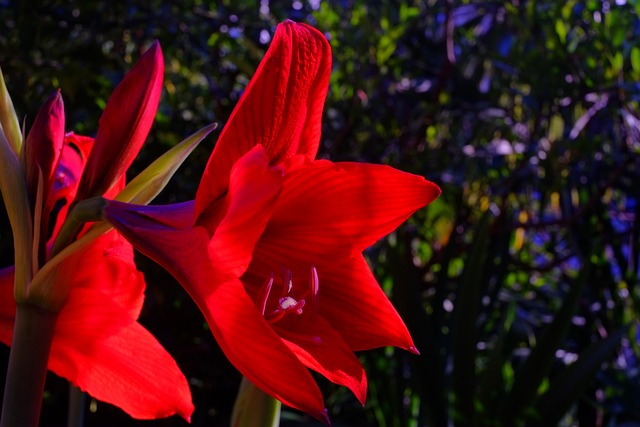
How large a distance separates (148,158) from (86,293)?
812 mm

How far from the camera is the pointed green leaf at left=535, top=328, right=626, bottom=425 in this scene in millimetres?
1074

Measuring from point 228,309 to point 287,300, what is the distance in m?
0.05

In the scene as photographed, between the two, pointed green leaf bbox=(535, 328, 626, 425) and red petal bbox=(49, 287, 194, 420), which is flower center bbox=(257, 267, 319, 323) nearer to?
red petal bbox=(49, 287, 194, 420)

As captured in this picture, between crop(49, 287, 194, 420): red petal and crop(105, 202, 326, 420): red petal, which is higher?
crop(105, 202, 326, 420): red petal

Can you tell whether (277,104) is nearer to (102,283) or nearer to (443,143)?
(102,283)

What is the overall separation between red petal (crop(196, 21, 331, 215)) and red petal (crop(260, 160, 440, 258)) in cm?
2

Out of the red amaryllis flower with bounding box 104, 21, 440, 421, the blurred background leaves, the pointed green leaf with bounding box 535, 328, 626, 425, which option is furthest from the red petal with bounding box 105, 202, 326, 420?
the pointed green leaf with bounding box 535, 328, 626, 425

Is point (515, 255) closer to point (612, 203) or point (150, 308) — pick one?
point (612, 203)

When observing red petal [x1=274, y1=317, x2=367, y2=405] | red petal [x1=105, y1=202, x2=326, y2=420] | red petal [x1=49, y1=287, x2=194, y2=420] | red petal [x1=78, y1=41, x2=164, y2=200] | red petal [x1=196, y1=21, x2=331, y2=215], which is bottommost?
red petal [x1=49, y1=287, x2=194, y2=420]

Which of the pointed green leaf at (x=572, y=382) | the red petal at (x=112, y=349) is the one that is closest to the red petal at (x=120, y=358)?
the red petal at (x=112, y=349)

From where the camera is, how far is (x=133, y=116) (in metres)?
0.27

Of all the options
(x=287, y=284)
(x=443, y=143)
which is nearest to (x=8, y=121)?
(x=287, y=284)

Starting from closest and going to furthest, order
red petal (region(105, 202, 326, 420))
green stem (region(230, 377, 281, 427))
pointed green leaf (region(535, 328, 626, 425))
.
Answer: red petal (region(105, 202, 326, 420)) → green stem (region(230, 377, 281, 427)) → pointed green leaf (region(535, 328, 626, 425))

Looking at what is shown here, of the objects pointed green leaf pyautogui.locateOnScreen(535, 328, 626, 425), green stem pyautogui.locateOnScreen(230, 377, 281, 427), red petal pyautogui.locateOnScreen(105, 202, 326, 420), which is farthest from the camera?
pointed green leaf pyautogui.locateOnScreen(535, 328, 626, 425)
